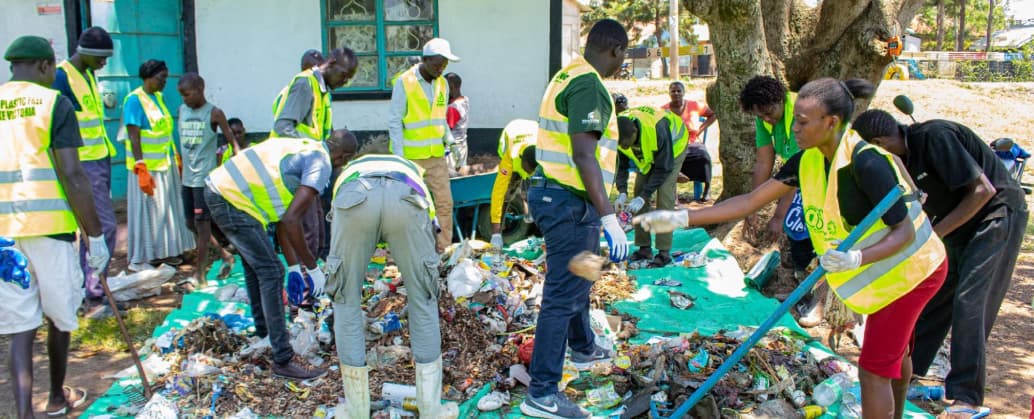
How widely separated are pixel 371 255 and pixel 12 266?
5.56 feet

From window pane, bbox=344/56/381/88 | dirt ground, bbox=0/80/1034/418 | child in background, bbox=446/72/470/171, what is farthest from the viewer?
window pane, bbox=344/56/381/88

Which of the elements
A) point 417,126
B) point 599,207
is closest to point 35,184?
Result: point 599,207

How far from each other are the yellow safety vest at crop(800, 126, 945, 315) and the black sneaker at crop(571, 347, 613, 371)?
5.19 feet

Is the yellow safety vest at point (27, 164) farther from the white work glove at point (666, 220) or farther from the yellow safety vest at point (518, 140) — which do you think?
the yellow safety vest at point (518, 140)

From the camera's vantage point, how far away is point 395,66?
9.04 metres

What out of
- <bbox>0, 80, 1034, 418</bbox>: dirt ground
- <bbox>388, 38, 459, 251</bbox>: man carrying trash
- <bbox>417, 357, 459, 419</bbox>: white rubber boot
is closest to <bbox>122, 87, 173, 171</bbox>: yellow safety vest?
<bbox>0, 80, 1034, 418</bbox>: dirt ground

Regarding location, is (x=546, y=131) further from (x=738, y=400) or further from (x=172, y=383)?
(x=172, y=383)

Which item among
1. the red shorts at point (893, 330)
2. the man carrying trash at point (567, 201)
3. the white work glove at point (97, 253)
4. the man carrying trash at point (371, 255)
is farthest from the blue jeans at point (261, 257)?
the red shorts at point (893, 330)

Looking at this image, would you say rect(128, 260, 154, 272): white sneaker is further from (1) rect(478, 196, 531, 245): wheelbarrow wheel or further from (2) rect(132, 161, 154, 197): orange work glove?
(1) rect(478, 196, 531, 245): wheelbarrow wheel

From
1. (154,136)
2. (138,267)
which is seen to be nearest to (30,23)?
(154,136)

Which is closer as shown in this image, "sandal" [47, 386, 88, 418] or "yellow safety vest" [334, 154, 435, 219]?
"yellow safety vest" [334, 154, 435, 219]

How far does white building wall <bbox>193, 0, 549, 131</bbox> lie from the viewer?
885 cm

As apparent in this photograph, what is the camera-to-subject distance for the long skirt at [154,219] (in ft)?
21.7

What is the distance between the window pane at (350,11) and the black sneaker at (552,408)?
20.3 ft
